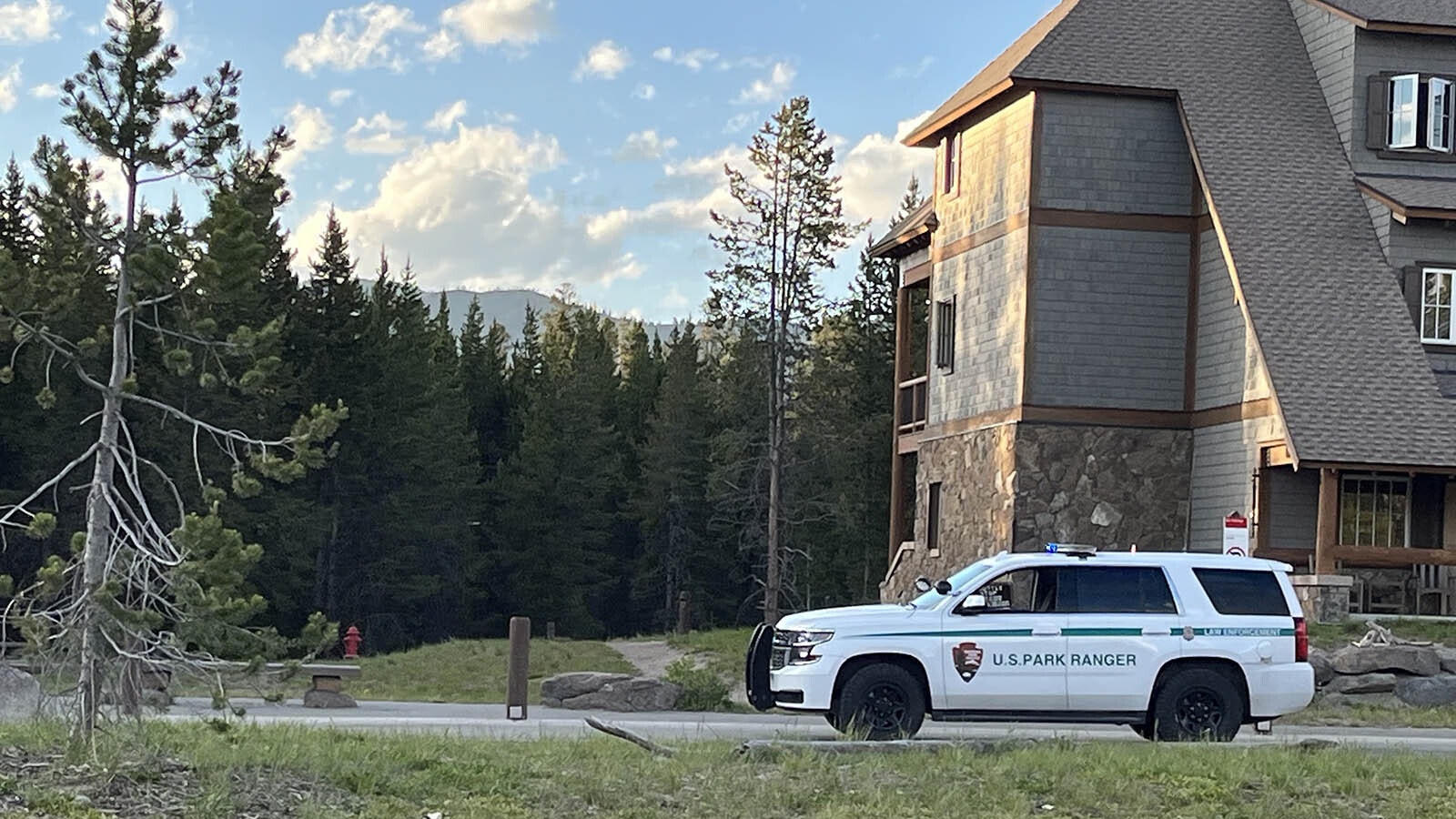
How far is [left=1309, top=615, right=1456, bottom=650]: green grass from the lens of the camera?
26469 millimetres

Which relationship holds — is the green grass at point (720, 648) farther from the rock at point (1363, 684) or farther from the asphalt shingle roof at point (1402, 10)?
the asphalt shingle roof at point (1402, 10)

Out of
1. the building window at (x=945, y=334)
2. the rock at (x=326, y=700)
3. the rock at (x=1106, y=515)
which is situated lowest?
the rock at (x=326, y=700)

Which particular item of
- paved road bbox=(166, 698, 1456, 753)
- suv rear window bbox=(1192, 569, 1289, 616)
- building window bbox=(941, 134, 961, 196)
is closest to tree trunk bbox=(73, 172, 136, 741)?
paved road bbox=(166, 698, 1456, 753)

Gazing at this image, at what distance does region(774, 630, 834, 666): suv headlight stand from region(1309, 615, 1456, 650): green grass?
38.3 feet

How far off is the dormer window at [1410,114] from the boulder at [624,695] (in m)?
16.2

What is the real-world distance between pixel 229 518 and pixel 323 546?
29.7ft

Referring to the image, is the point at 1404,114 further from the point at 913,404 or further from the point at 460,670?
the point at 460,670

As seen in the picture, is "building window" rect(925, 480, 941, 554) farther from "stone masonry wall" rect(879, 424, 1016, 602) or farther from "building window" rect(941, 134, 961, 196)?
"building window" rect(941, 134, 961, 196)

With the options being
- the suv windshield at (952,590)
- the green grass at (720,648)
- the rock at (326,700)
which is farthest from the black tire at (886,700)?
the green grass at (720,648)

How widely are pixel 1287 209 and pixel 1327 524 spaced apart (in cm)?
559

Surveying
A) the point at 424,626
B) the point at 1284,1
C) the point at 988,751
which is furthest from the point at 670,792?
the point at 424,626

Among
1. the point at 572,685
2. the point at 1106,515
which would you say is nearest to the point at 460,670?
the point at 572,685

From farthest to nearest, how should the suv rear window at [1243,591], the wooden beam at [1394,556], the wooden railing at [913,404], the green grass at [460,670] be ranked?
the wooden railing at [913,404]
the wooden beam at [1394,556]
the green grass at [460,670]
the suv rear window at [1243,591]

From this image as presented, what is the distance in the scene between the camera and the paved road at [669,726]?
17.2 meters
